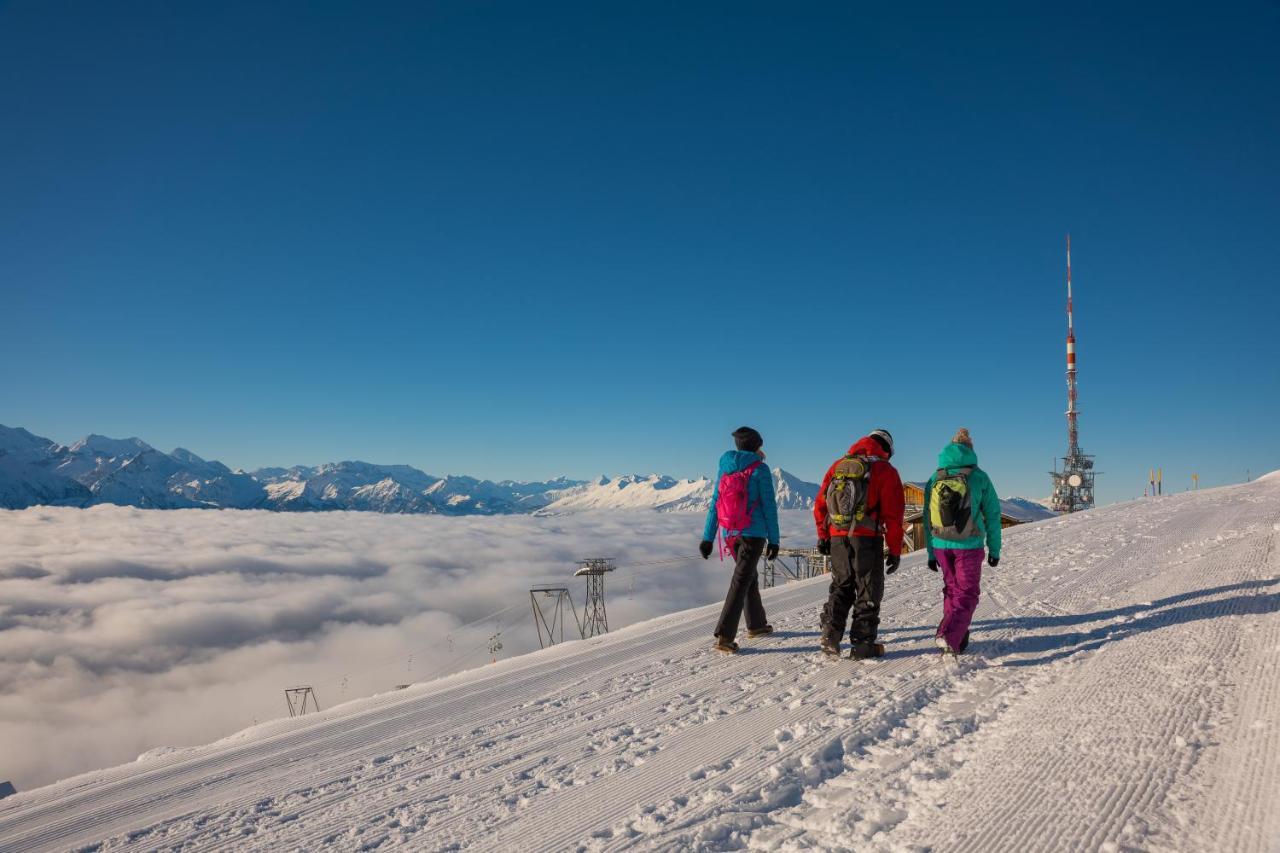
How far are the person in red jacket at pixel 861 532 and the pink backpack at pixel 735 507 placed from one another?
769mm

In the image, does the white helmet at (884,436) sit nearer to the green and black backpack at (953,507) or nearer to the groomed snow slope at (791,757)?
the green and black backpack at (953,507)

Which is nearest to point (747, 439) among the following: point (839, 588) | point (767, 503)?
point (767, 503)

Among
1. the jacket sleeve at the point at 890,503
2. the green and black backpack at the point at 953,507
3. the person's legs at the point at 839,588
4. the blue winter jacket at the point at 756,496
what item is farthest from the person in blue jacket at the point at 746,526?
the green and black backpack at the point at 953,507

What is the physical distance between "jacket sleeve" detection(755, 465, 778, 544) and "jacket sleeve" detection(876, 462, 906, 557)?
1060 millimetres

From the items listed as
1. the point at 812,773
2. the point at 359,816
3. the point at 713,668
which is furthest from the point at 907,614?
the point at 359,816

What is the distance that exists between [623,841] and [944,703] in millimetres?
2584

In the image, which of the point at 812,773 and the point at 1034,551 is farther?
the point at 1034,551

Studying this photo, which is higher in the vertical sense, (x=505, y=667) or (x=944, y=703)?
(x=944, y=703)

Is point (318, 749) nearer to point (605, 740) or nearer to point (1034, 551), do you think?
point (605, 740)

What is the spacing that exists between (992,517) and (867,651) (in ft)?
5.32

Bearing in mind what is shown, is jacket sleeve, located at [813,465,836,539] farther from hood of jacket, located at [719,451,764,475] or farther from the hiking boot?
the hiking boot

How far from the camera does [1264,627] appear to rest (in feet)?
15.9

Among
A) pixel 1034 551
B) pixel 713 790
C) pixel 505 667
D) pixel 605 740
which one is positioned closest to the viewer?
pixel 713 790

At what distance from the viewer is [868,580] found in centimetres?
538
